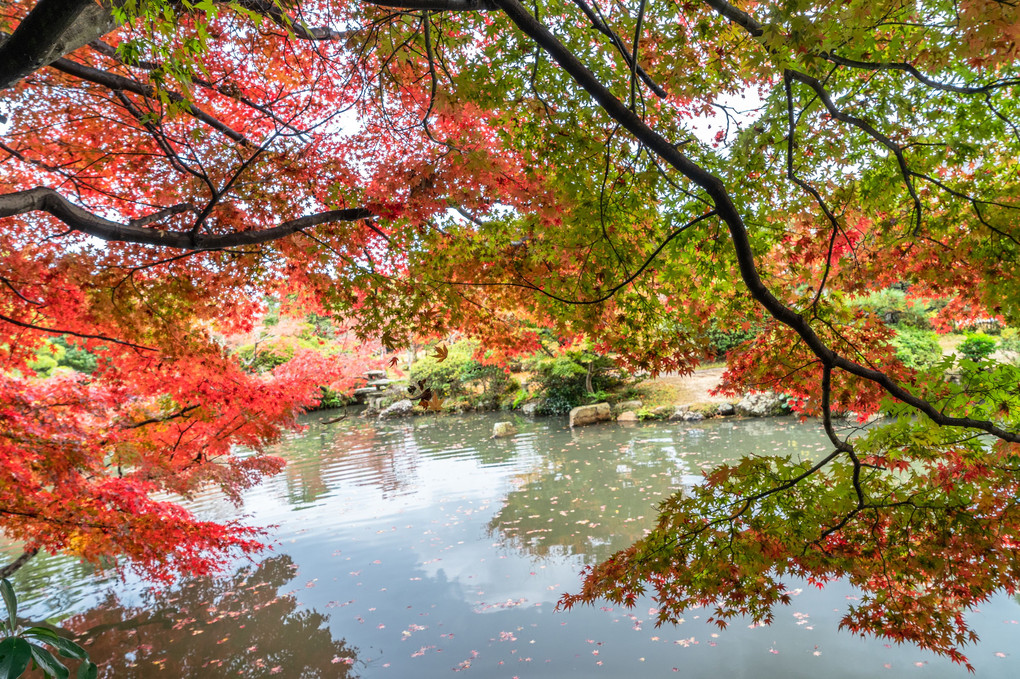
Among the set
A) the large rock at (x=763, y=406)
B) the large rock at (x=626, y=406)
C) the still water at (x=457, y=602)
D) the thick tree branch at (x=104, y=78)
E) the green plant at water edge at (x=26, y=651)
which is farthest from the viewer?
the large rock at (x=626, y=406)

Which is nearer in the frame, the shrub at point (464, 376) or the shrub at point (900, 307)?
the shrub at point (900, 307)

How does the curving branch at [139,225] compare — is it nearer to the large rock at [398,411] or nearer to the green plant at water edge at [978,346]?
the green plant at water edge at [978,346]

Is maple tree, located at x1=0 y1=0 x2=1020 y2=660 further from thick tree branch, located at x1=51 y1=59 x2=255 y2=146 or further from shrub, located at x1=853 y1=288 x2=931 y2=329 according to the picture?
shrub, located at x1=853 y1=288 x2=931 y2=329

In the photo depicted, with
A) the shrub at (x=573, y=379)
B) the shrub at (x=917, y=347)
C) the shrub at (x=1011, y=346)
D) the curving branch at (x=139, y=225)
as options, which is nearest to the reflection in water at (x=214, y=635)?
the curving branch at (x=139, y=225)

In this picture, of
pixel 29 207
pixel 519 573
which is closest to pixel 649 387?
pixel 519 573

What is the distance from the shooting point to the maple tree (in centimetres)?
213

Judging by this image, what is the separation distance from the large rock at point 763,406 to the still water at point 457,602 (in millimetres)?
1590

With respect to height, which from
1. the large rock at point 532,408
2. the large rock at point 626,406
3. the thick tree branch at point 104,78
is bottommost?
the large rock at point 626,406

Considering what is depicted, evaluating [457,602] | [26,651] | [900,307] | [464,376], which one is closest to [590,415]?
[464,376]

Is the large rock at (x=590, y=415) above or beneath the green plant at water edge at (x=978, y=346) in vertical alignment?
beneath

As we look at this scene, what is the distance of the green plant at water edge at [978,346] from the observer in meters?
9.71

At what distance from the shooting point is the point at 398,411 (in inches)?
666

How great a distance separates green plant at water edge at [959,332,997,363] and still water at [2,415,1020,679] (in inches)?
148

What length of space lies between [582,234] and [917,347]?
11694 millimetres
